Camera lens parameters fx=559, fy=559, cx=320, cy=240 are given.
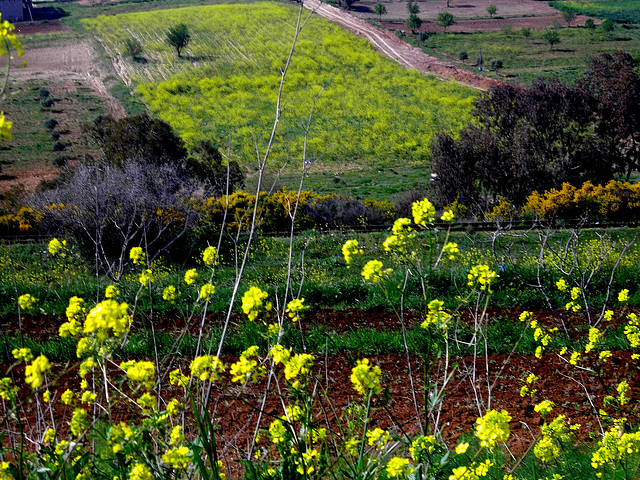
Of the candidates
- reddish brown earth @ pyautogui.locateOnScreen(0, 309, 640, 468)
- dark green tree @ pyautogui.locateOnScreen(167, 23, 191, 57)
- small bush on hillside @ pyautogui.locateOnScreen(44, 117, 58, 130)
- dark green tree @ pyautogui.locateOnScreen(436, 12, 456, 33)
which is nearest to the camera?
reddish brown earth @ pyautogui.locateOnScreen(0, 309, 640, 468)

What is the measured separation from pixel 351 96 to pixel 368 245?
29383 millimetres

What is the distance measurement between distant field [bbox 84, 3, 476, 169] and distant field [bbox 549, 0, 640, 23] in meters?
28.5

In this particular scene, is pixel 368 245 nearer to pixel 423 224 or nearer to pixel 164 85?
pixel 423 224

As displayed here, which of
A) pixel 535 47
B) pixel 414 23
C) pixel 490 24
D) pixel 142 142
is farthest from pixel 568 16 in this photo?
pixel 142 142

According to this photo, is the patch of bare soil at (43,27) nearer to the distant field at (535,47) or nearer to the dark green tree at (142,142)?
the distant field at (535,47)

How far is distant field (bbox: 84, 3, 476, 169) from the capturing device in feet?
108

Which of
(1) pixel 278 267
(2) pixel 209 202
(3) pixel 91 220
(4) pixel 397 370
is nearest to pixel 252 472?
(4) pixel 397 370

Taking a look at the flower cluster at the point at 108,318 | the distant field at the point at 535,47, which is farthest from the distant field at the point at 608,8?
the flower cluster at the point at 108,318

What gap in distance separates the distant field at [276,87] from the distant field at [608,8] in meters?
28.5

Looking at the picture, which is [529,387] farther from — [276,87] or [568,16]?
[568,16]

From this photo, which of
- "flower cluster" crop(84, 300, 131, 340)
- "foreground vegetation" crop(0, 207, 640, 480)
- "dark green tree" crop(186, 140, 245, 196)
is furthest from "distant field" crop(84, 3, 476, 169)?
"flower cluster" crop(84, 300, 131, 340)

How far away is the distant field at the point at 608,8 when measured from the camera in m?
59.2

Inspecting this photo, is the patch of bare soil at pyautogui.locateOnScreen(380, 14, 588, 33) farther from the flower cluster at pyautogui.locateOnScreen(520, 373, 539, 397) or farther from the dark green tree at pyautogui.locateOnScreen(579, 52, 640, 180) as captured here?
the flower cluster at pyautogui.locateOnScreen(520, 373, 539, 397)

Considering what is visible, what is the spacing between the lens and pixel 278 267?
38.1ft
